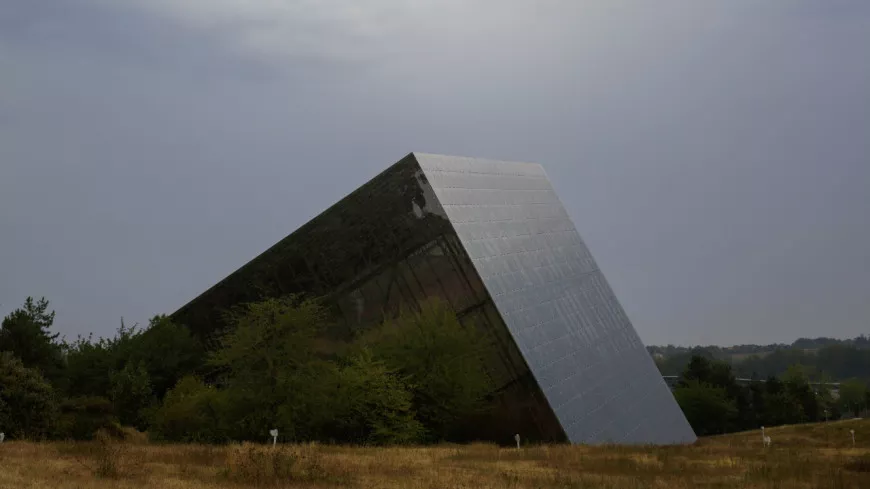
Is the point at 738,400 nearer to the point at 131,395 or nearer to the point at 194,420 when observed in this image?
the point at 131,395

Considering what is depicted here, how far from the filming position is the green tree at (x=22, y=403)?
37.6m

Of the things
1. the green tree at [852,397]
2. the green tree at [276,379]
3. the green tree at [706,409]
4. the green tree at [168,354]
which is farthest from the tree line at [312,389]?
the green tree at [852,397]

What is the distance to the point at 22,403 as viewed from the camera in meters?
38.1

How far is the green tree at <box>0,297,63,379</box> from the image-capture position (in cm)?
5094

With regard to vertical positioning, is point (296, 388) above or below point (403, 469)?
above

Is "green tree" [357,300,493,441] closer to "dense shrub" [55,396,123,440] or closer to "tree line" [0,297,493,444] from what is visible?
"tree line" [0,297,493,444]

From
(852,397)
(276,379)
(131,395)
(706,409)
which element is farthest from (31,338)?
(852,397)

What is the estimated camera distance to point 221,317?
49.4 metres

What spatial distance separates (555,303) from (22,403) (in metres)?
26.7

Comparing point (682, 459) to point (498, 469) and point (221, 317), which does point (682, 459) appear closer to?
point (498, 469)

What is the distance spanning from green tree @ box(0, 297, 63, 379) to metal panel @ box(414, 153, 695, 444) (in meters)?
27.6

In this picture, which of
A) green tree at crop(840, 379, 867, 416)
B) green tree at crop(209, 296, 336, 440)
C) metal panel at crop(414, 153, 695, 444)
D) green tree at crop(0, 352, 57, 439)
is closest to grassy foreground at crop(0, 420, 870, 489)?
green tree at crop(209, 296, 336, 440)

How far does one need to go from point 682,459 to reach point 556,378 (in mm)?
13243

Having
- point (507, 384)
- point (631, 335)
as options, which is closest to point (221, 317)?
point (507, 384)
